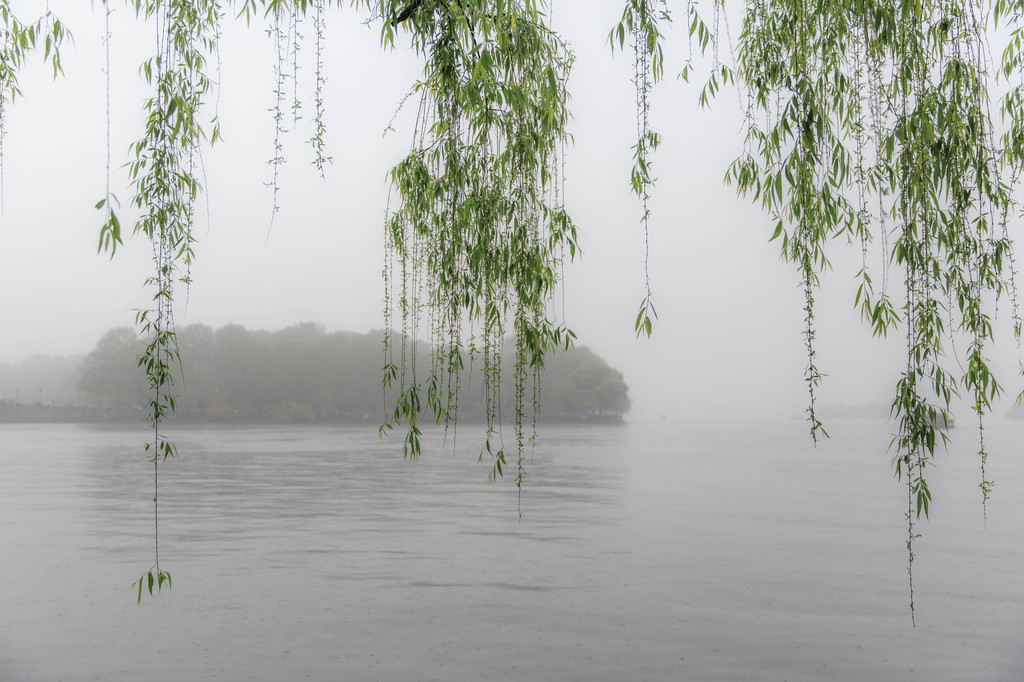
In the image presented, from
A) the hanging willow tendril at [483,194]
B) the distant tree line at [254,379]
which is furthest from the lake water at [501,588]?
the distant tree line at [254,379]

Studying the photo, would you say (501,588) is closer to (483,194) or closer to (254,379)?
(483,194)

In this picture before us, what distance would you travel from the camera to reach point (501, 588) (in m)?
10.0

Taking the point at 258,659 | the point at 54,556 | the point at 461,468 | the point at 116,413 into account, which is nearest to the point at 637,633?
the point at 258,659

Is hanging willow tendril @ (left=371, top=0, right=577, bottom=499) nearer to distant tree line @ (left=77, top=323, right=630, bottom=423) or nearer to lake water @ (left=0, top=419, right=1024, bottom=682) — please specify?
lake water @ (left=0, top=419, right=1024, bottom=682)

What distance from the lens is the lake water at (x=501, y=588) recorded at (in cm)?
721

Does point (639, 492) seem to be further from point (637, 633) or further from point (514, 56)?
point (514, 56)

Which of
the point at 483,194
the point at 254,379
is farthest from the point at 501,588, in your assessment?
the point at 254,379

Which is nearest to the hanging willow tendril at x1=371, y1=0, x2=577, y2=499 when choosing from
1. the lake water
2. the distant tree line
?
the lake water

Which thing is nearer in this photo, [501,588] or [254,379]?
[501,588]

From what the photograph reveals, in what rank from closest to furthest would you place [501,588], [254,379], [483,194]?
[483,194], [501,588], [254,379]

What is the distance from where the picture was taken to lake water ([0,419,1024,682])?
721 centimetres

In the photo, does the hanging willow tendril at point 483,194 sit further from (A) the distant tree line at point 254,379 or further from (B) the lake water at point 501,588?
(A) the distant tree line at point 254,379

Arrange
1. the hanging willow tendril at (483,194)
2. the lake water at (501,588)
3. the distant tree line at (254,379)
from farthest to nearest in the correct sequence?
1. the distant tree line at (254,379)
2. the lake water at (501,588)
3. the hanging willow tendril at (483,194)

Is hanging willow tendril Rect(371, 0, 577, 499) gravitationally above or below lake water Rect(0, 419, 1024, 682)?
above
